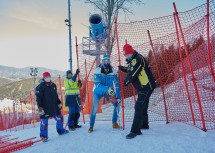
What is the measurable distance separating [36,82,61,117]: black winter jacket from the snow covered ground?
2.82 ft

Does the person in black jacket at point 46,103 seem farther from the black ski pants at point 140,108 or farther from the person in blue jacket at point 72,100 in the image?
the black ski pants at point 140,108

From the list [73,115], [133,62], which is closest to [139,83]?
[133,62]

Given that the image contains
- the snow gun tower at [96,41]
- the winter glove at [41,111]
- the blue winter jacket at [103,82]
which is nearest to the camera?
the blue winter jacket at [103,82]

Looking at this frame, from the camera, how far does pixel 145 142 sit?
15.7 ft

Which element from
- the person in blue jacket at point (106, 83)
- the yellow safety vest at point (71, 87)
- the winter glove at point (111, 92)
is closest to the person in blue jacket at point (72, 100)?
the yellow safety vest at point (71, 87)

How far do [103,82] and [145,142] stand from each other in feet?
6.35

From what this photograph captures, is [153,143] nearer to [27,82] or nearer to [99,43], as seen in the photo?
[99,43]

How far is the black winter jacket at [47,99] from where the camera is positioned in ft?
20.5

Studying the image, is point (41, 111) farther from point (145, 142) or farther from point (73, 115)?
point (145, 142)

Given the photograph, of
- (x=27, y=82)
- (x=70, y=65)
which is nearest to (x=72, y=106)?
(x=70, y=65)

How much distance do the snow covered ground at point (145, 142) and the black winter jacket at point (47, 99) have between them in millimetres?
859

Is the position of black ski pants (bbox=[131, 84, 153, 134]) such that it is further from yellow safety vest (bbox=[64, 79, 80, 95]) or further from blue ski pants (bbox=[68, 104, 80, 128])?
yellow safety vest (bbox=[64, 79, 80, 95])

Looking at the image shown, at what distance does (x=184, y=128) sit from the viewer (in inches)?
216

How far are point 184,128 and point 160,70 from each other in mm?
1760
